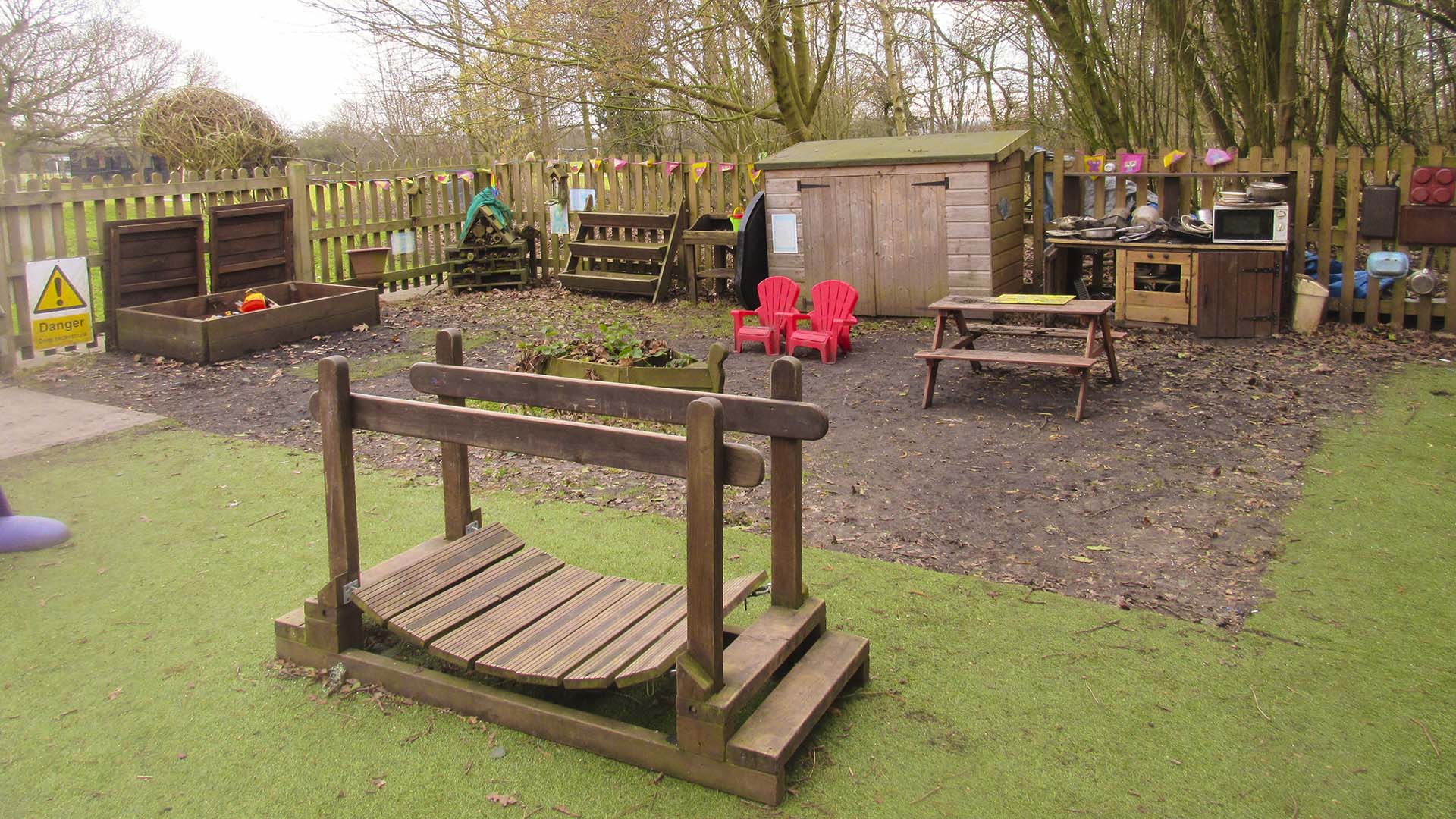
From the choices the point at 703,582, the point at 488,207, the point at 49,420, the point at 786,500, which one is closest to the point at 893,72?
the point at 488,207

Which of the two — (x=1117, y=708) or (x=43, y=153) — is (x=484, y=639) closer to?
(x=1117, y=708)

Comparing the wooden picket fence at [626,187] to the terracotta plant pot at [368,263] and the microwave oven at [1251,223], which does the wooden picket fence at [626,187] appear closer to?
the terracotta plant pot at [368,263]

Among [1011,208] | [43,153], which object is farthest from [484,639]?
[43,153]

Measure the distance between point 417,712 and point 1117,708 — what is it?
2.34m

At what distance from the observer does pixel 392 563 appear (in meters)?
4.22

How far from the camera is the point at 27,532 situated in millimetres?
5336

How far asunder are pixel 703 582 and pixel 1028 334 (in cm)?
551

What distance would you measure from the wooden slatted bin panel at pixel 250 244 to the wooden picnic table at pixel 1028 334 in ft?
23.5

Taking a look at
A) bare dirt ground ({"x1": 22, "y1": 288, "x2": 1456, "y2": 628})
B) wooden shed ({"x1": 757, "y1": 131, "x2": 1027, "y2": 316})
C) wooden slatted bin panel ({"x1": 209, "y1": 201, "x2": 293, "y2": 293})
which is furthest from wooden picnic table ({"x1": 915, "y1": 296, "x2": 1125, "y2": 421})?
wooden slatted bin panel ({"x1": 209, "y1": 201, "x2": 293, "y2": 293})

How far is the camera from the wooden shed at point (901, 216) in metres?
10.8

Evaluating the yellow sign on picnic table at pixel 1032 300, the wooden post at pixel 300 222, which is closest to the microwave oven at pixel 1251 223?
the yellow sign on picnic table at pixel 1032 300

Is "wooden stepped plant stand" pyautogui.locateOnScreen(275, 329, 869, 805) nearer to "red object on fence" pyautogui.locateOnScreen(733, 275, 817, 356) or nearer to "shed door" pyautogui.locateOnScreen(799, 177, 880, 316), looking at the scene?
"red object on fence" pyautogui.locateOnScreen(733, 275, 817, 356)

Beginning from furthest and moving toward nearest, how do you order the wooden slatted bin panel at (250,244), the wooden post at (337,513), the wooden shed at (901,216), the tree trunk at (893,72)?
1. the tree trunk at (893,72)
2. the wooden slatted bin panel at (250,244)
3. the wooden shed at (901,216)
4. the wooden post at (337,513)

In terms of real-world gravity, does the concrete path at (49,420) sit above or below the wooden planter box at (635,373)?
below
